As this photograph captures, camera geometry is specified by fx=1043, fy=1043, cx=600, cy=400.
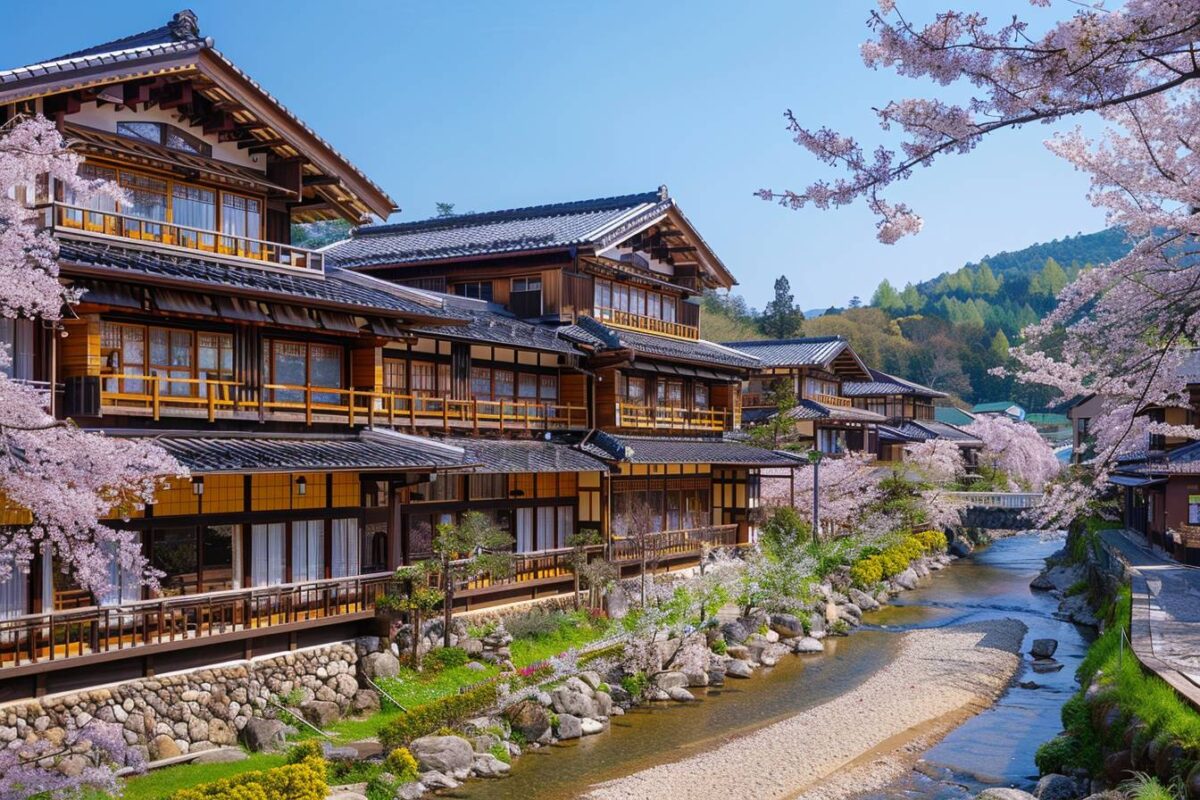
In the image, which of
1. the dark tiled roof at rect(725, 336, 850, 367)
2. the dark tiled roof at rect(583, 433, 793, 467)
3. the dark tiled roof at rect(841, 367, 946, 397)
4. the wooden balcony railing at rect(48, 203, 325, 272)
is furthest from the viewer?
the dark tiled roof at rect(841, 367, 946, 397)

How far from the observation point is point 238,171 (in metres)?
22.3

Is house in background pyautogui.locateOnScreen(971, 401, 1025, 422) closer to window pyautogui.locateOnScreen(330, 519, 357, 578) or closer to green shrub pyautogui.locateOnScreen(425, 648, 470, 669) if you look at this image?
green shrub pyautogui.locateOnScreen(425, 648, 470, 669)

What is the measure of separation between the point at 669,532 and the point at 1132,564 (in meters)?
14.8

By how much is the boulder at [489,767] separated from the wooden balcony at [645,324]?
1741cm

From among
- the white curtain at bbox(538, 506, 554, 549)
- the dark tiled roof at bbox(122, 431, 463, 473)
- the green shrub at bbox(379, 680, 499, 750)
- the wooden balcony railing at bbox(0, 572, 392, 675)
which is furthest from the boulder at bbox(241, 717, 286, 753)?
the white curtain at bbox(538, 506, 554, 549)

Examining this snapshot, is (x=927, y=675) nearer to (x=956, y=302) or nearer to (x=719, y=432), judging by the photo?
(x=719, y=432)

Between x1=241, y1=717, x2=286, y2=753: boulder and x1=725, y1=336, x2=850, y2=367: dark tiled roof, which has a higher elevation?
x1=725, y1=336, x2=850, y2=367: dark tiled roof

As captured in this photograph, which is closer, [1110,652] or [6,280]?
[6,280]

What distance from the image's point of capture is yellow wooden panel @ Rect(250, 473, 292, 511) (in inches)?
812

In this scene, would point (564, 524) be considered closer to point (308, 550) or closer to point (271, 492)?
point (308, 550)

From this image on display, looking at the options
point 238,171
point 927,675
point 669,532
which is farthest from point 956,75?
point 669,532

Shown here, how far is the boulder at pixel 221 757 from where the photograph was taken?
56.6 feet

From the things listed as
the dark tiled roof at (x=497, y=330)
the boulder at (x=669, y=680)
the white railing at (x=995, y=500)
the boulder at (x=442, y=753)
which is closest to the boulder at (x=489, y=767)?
the boulder at (x=442, y=753)

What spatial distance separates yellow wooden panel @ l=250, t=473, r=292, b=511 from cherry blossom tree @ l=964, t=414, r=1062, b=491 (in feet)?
200
